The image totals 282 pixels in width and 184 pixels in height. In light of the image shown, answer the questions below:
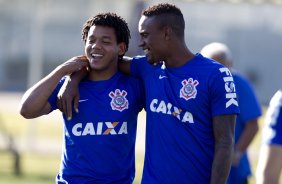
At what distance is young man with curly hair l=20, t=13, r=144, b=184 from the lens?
6.59m

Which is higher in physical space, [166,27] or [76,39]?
[166,27]

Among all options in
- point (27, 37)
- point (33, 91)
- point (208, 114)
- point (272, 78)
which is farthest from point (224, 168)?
point (27, 37)

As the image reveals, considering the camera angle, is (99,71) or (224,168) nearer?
(224,168)

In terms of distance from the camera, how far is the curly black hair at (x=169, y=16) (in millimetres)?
6385

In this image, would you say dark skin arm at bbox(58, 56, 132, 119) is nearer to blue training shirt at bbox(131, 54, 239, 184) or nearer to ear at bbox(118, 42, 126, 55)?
ear at bbox(118, 42, 126, 55)

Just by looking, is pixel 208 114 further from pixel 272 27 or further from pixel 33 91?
pixel 272 27

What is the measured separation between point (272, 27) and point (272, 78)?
5.09 feet

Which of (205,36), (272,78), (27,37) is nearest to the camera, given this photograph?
(205,36)

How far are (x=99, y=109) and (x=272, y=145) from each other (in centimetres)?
120

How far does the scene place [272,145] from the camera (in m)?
6.16

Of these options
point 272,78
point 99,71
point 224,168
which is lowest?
point 272,78

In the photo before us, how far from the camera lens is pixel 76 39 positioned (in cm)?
Answer: 3462

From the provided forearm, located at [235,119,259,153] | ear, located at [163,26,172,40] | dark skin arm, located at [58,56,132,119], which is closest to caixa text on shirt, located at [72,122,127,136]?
dark skin arm, located at [58,56,132,119]

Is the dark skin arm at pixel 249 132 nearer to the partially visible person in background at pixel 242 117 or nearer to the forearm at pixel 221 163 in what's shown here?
the partially visible person in background at pixel 242 117
